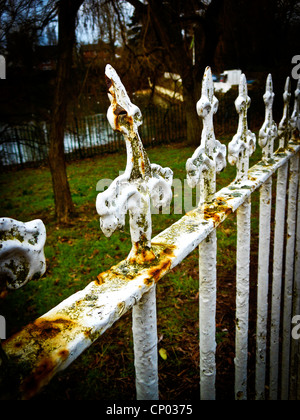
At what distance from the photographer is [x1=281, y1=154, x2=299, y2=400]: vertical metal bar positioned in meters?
2.36

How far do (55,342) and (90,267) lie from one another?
10.4 feet

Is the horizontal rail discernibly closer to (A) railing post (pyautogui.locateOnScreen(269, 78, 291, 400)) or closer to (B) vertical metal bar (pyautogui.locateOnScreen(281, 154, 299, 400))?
(A) railing post (pyautogui.locateOnScreen(269, 78, 291, 400))

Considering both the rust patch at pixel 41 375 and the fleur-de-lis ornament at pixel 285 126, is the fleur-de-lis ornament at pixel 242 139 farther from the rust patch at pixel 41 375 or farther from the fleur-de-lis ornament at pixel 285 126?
the rust patch at pixel 41 375

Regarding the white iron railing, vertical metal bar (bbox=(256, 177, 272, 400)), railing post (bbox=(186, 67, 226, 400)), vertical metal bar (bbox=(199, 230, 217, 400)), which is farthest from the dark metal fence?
vertical metal bar (bbox=(199, 230, 217, 400))

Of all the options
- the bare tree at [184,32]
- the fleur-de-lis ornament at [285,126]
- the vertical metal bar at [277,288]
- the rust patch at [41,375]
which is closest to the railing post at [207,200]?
the rust patch at [41,375]

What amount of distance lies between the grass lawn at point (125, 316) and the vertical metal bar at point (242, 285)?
0.68m

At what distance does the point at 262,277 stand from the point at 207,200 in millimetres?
864

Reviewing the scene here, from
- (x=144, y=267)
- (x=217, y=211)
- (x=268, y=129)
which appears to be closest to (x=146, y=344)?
(x=144, y=267)

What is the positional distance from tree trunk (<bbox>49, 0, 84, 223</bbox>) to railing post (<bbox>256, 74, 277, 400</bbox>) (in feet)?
12.3

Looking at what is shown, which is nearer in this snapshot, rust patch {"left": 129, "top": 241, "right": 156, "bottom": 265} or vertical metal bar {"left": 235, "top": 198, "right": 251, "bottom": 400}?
rust patch {"left": 129, "top": 241, "right": 156, "bottom": 265}

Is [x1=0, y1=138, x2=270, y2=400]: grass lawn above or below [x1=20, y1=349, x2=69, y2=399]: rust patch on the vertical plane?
below

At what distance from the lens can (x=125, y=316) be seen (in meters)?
3.00

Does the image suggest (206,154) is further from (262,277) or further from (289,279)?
(289,279)

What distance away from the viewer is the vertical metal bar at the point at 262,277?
1.76m
